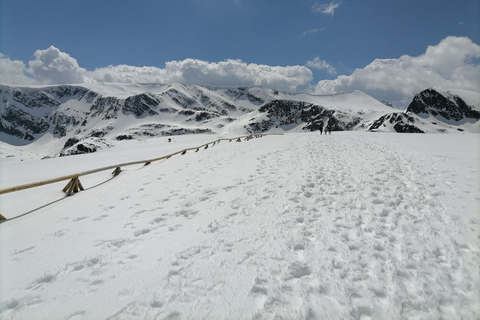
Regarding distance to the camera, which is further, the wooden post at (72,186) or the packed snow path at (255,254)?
the wooden post at (72,186)

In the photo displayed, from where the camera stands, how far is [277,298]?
402cm

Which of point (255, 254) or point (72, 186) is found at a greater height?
point (72, 186)

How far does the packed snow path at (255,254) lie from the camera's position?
3.95m

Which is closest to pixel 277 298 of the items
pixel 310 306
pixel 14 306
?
pixel 310 306

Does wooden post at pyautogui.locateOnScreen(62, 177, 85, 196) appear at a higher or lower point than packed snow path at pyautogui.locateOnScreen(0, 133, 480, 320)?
higher

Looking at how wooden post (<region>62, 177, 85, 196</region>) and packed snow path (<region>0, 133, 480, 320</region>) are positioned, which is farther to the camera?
wooden post (<region>62, 177, 85, 196</region>)

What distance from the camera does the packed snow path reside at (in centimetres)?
395

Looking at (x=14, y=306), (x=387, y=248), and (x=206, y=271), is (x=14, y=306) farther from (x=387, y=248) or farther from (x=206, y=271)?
(x=387, y=248)

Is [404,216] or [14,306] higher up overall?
[404,216]

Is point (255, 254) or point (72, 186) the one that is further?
point (72, 186)

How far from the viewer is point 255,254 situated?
526 cm

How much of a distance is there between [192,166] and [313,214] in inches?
417

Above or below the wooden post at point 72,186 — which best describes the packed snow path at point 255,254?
below

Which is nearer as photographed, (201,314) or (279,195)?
(201,314)
